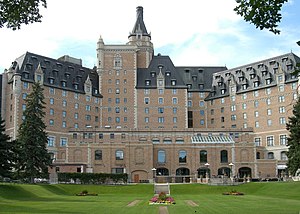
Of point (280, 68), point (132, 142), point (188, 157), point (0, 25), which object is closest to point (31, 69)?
point (132, 142)

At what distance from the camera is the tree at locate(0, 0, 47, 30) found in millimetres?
16547

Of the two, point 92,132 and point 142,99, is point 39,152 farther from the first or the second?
point 142,99

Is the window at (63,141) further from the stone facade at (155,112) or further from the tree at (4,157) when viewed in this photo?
the tree at (4,157)

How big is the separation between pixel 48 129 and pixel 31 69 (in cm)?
1273

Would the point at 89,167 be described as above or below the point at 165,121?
below

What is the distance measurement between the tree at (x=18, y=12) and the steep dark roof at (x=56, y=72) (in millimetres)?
76637

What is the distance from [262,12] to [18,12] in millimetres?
8578

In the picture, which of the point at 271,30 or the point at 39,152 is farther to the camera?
the point at 39,152

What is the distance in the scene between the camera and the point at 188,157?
88.8 m

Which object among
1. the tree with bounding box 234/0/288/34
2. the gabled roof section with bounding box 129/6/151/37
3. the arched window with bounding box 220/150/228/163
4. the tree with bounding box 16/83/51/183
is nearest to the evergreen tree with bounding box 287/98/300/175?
the arched window with bounding box 220/150/228/163

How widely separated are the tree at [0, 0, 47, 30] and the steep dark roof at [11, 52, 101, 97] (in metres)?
76.6

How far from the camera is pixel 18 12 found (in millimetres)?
16703

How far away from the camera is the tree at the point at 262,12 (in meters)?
13.8

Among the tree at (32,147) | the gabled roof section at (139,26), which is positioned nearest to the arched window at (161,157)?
the tree at (32,147)
